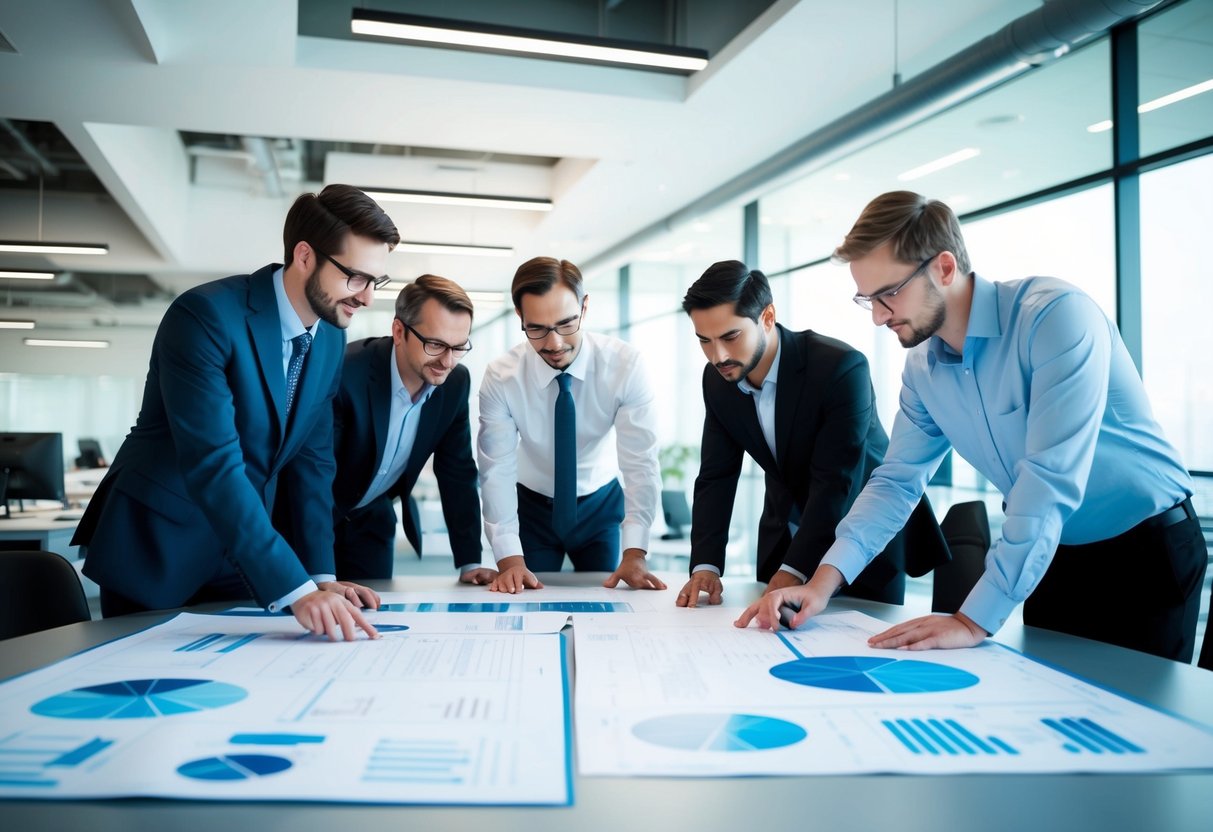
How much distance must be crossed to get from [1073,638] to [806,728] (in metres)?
0.86

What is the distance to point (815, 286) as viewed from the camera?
7.54 m

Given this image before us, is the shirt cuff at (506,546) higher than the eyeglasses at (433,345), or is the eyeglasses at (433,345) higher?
the eyeglasses at (433,345)

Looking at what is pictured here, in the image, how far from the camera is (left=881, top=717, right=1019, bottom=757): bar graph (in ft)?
3.14

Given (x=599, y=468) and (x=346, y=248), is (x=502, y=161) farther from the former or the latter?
(x=346, y=248)

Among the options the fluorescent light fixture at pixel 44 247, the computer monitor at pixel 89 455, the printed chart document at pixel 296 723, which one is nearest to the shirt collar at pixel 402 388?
the printed chart document at pixel 296 723

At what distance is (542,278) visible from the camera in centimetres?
262

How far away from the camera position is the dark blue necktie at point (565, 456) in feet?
9.22

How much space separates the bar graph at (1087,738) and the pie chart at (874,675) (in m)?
0.16

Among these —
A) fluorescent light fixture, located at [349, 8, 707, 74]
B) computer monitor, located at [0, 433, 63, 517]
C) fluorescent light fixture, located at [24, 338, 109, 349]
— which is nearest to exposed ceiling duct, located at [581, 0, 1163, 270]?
fluorescent light fixture, located at [349, 8, 707, 74]

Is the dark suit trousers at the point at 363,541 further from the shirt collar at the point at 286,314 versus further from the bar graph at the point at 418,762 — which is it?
the bar graph at the point at 418,762

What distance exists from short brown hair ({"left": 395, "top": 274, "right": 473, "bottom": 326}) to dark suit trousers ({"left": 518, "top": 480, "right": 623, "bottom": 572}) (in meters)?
0.79

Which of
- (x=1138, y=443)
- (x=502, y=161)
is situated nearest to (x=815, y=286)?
(x=502, y=161)

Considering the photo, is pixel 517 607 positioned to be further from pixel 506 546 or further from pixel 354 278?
pixel 354 278

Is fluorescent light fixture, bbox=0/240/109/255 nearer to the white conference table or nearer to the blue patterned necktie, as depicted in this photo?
the blue patterned necktie
